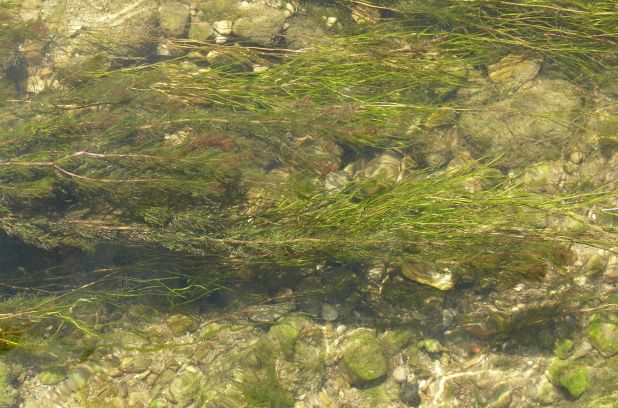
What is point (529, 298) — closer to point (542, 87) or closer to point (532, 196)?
point (532, 196)

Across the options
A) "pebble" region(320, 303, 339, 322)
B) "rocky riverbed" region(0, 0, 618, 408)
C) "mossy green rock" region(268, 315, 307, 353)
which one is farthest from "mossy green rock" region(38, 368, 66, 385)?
"pebble" region(320, 303, 339, 322)

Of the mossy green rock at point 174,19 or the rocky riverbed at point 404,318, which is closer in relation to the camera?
the rocky riverbed at point 404,318

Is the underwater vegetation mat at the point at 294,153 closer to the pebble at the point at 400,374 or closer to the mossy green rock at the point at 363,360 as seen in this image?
the mossy green rock at the point at 363,360

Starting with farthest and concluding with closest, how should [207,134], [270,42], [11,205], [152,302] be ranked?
1. [270,42]
2. [152,302]
3. [207,134]
4. [11,205]

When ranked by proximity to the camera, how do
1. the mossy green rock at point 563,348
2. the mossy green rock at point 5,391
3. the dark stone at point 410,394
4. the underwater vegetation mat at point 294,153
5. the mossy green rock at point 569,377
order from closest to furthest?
the underwater vegetation mat at point 294,153 < the mossy green rock at point 569,377 < the mossy green rock at point 563,348 < the dark stone at point 410,394 < the mossy green rock at point 5,391

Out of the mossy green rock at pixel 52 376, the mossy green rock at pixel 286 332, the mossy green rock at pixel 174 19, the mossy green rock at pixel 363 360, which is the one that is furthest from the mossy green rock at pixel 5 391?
the mossy green rock at pixel 174 19

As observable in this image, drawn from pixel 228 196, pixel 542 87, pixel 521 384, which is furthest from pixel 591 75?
pixel 228 196

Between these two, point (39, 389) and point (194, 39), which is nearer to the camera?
point (39, 389)
